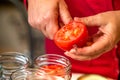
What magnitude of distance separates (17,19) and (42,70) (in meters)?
1.89

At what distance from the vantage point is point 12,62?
0.82 metres

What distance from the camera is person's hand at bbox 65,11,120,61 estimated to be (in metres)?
0.76

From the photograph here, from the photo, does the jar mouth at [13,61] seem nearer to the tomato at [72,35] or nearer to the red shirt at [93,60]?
the tomato at [72,35]

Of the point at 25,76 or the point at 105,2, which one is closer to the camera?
the point at 25,76

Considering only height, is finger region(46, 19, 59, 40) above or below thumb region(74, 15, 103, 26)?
below

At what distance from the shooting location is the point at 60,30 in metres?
0.78

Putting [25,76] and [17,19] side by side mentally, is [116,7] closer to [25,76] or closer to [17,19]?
[25,76]

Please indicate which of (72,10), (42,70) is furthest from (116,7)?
(42,70)

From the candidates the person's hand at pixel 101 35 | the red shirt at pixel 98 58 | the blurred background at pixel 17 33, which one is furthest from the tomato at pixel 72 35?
the blurred background at pixel 17 33

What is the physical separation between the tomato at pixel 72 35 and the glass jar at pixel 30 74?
0.08 m

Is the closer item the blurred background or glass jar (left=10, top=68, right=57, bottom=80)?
glass jar (left=10, top=68, right=57, bottom=80)

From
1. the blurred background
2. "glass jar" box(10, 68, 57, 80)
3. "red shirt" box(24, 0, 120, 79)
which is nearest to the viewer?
"glass jar" box(10, 68, 57, 80)

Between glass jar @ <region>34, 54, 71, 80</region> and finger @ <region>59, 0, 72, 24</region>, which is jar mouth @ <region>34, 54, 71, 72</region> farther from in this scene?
finger @ <region>59, 0, 72, 24</region>

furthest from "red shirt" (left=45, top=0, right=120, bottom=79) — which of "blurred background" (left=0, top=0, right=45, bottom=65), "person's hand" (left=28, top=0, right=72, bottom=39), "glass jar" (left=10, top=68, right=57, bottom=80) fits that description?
"blurred background" (left=0, top=0, right=45, bottom=65)
